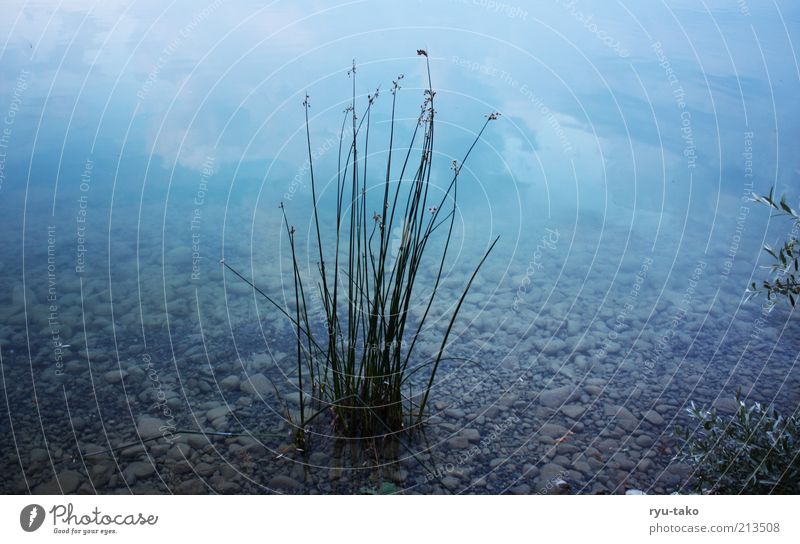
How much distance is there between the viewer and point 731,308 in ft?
8.23

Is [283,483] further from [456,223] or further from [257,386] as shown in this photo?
[456,223]

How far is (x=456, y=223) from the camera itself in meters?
3.01

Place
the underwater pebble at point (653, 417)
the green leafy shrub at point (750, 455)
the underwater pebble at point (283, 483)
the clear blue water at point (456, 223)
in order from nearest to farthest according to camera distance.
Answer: the green leafy shrub at point (750, 455), the underwater pebble at point (283, 483), the clear blue water at point (456, 223), the underwater pebble at point (653, 417)

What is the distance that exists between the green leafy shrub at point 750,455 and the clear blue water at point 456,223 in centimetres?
20

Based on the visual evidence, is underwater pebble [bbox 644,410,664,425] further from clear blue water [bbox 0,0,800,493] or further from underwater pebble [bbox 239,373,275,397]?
underwater pebble [bbox 239,373,275,397]

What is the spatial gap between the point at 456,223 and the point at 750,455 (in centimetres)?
167

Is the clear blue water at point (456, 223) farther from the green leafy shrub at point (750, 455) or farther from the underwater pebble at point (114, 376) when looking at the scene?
the green leafy shrub at point (750, 455)

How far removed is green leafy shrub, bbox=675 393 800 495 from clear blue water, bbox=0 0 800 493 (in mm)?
199

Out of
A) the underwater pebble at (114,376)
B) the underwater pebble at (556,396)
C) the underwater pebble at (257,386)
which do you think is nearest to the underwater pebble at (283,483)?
the underwater pebble at (257,386)

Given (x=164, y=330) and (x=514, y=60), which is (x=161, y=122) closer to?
(x=164, y=330)

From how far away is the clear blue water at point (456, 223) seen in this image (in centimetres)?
185

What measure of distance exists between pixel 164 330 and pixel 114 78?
165 centimetres
